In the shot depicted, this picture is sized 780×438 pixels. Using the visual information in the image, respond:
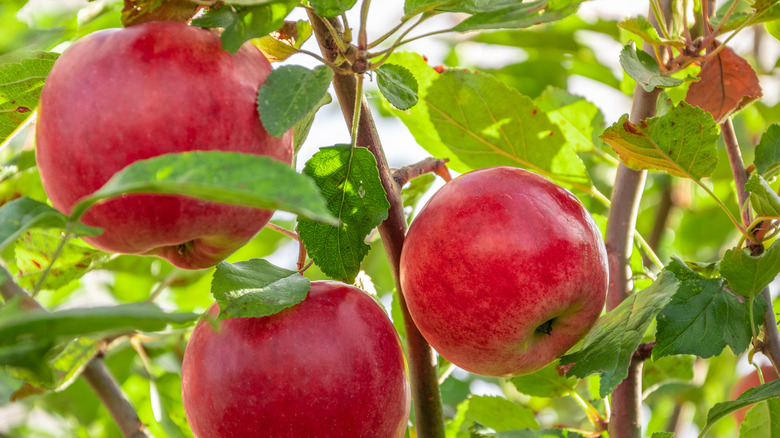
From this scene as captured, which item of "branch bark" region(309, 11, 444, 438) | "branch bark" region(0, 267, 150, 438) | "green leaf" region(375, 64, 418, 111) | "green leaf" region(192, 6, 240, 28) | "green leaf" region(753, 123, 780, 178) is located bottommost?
"branch bark" region(0, 267, 150, 438)

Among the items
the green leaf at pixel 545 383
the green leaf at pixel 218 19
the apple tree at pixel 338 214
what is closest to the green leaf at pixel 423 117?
the apple tree at pixel 338 214

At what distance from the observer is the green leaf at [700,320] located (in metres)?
0.91

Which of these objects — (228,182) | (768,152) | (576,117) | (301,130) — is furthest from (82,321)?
(576,117)

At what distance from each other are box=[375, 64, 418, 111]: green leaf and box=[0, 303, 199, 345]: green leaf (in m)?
0.39

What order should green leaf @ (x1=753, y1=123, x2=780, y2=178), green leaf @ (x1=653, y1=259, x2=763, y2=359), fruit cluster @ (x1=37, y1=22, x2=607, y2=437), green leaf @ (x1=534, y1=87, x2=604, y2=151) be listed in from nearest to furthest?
fruit cluster @ (x1=37, y1=22, x2=607, y2=437)
green leaf @ (x1=653, y1=259, x2=763, y2=359)
green leaf @ (x1=753, y1=123, x2=780, y2=178)
green leaf @ (x1=534, y1=87, x2=604, y2=151)

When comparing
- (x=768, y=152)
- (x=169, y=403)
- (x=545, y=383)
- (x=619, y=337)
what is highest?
(x=768, y=152)

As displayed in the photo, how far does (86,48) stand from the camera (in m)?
0.71

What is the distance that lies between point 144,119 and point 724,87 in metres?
0.89

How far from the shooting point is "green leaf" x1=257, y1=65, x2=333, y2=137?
0.69 metres

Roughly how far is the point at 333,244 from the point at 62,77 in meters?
0.33

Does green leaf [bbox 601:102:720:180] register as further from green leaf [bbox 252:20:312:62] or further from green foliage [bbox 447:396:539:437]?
green foliage [bbox 447:396:539:437]

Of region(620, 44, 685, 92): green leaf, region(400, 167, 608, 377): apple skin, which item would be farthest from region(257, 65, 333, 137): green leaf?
region(620, 44, 685, 92): green leaf

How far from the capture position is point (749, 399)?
0.86 m

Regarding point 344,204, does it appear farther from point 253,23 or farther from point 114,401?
point 114,401
